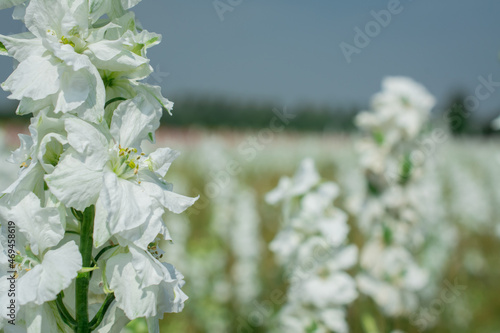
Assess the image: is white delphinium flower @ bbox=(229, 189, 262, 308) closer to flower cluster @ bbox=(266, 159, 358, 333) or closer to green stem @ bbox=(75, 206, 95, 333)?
flower cluster @ bbox=(266, 159, 358, 333)

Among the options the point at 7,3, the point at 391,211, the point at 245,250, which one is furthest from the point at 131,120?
the point at 245,250

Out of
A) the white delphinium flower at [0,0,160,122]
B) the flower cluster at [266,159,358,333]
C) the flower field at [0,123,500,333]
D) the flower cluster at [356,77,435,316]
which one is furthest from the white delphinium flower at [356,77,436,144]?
the white delphinium flower at [0,0,160,122]

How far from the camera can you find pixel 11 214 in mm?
981

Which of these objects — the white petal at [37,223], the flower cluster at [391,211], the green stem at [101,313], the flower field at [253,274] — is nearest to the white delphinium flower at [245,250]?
the flower field at [253,274]

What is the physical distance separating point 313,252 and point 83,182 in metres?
2.12

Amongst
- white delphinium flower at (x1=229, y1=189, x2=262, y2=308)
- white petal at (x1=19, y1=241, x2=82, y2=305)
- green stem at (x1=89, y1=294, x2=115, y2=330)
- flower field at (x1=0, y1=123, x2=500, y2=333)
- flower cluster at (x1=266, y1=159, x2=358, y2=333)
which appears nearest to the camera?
white petal at (x1=19, y1=241, x2=82, y2=305)

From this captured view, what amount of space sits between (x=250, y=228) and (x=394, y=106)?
2894mm

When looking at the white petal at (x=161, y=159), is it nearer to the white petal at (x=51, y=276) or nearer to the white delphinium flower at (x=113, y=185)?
the white delphinium flower at (x=113, y=185)

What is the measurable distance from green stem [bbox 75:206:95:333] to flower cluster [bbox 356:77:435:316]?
9.87ft

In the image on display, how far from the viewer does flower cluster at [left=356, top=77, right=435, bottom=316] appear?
3.81m

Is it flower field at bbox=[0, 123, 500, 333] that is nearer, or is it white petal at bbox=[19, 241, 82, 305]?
white petal at bbox=[19, 241, 82, 305]

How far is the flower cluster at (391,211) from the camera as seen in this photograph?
3.81m

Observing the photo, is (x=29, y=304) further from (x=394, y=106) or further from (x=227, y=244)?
(x=227, y=244)

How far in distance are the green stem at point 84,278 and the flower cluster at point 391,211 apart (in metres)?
3.01
